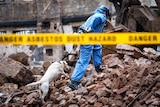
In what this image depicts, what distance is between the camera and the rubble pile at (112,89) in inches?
240

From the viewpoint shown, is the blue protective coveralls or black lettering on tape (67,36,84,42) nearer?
black lettering on tape (67,36,84,42)

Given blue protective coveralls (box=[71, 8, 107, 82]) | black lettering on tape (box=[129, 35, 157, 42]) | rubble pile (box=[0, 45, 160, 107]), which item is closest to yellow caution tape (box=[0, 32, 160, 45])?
black lettering on tape (box=[129, 35, 157, 42])

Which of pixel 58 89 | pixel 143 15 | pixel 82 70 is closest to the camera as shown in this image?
pixel 82 70

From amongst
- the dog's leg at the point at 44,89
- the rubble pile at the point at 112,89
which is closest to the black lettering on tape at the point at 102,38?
the rubble pile at the point at 112,89

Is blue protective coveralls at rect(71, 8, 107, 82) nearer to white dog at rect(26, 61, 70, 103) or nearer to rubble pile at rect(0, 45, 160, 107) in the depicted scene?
rubble pile at rect(0, 45, 160, 107)

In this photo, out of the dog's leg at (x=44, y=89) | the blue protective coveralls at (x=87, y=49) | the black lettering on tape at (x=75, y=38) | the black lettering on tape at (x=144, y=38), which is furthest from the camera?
the dog's leg at (x=44, y=89)

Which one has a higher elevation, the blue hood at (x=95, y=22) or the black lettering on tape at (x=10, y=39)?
the blue hood at (x=95, y=22)

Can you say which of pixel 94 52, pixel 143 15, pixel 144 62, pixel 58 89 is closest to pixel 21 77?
pixel 58 89

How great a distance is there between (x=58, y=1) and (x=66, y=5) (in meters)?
0.52

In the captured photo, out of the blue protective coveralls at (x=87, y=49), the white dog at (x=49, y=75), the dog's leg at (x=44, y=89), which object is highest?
the blue protective coveralls at (x=87, y=49)

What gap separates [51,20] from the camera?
21.3m

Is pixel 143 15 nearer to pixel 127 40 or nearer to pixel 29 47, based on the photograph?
pixel 127 40

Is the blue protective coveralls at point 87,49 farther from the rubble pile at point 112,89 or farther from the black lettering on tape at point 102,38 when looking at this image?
the black lettering on tape at point 102,38

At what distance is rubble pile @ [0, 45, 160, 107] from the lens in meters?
6.10
